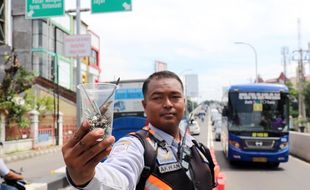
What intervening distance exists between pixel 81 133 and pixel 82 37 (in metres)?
9.62

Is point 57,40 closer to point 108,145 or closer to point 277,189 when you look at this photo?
point 277,189

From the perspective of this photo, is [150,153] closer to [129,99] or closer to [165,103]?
[165,103]

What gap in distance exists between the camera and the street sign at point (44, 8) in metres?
12.3

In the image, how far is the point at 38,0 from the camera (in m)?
→ 12.5

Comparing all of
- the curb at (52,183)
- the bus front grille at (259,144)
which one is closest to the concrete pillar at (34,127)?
the bus front grille at (259,144)

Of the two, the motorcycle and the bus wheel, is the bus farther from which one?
the motorcycle

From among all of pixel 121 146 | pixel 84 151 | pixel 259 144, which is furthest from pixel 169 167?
pixel 259 144

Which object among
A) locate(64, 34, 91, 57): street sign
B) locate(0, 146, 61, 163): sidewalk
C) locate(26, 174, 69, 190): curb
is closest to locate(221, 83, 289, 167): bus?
locate(64, 34, 91, 57): street sign

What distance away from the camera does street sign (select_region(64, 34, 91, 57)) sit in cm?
1082

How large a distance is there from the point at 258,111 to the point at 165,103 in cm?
1232

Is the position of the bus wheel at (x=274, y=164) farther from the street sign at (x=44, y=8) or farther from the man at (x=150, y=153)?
the man at (x=150, y=153)

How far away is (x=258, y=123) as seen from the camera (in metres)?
14.1

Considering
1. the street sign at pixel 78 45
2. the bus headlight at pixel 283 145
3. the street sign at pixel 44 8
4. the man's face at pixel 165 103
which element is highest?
the street sign at pixel 44 8

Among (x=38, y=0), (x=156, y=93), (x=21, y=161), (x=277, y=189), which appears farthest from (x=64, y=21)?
(x=156, y=93)
